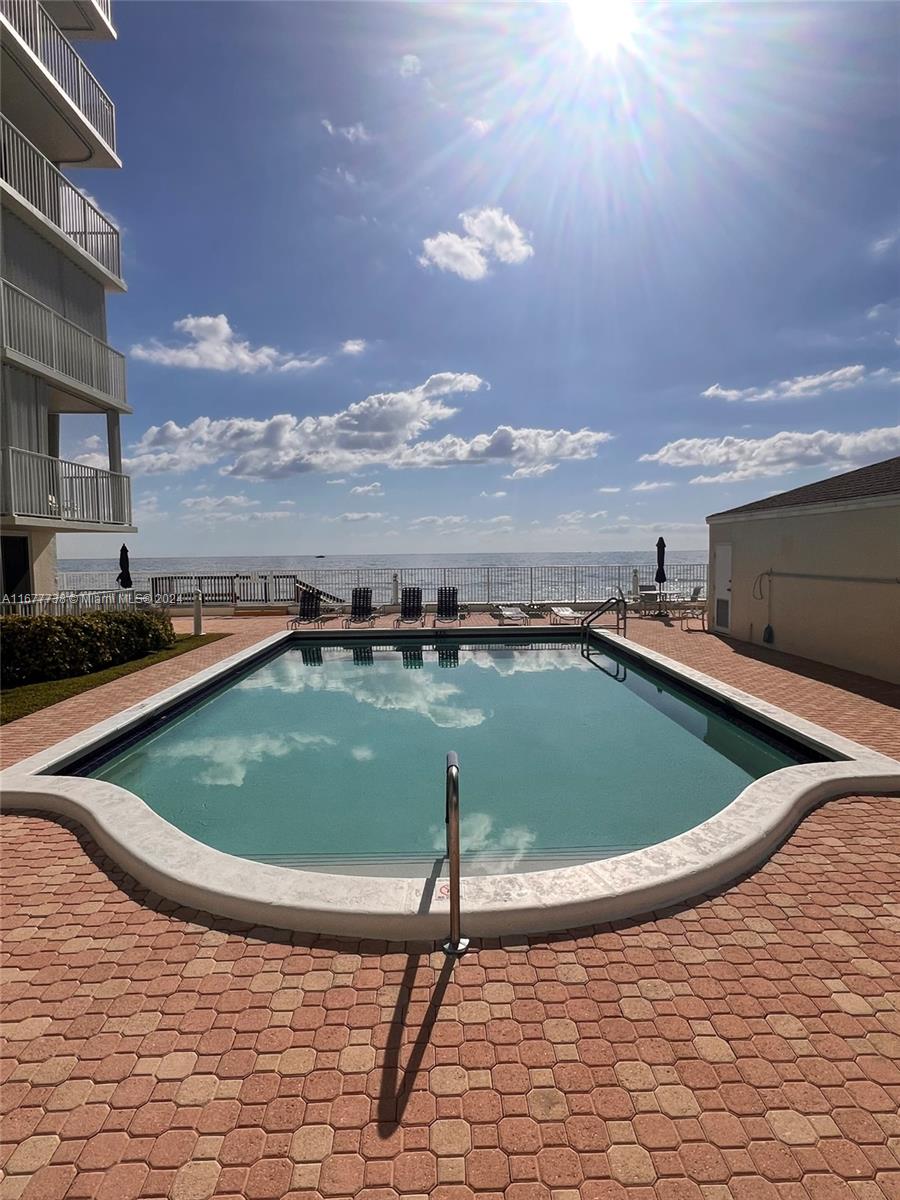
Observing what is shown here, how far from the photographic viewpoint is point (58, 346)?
478 inches

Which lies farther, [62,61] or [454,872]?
[62,61]

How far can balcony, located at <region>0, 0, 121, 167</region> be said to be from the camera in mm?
11148

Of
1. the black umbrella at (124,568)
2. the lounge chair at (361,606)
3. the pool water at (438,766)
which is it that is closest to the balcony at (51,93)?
the black umbrella at (124,568)

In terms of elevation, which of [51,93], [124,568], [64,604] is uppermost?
[51,93]

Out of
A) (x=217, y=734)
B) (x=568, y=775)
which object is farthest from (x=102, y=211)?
(x=568, y=775)

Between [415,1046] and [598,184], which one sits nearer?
[415,1046]

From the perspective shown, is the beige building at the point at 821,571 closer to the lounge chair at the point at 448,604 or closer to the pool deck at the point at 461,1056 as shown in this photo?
the lounge chair at the point at 448,604

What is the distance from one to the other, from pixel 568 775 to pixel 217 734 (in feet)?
15.5

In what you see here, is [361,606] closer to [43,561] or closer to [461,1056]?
[43,561]

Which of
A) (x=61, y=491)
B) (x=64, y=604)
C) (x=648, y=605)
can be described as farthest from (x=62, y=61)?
(x=648, y=605)

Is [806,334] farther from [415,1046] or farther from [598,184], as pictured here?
[415,1046]

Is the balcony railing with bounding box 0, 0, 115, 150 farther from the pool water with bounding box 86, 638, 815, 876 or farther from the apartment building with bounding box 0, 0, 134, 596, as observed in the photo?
the pool water with bounding box 86, 638, 815, 876

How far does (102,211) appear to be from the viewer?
47.0 ft

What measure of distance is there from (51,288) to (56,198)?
2.16m
